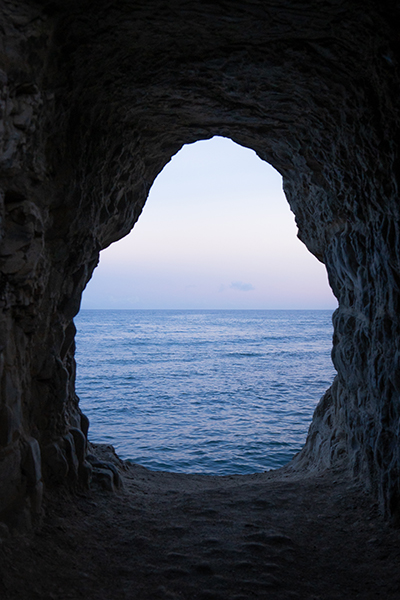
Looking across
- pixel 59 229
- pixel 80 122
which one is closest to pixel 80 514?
pixel 59 229

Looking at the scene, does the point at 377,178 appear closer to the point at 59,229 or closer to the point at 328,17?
the point at 328,17

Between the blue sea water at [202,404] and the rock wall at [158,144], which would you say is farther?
the blue sea water at [202,404]

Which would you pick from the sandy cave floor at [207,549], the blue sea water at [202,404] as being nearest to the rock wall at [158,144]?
the sandy cave floor at [207,549]

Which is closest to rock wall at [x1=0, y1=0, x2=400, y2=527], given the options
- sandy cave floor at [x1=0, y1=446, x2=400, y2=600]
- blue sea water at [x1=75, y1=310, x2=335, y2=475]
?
sandy cave floor at [x1=0, y1=446, x2=400, y2=600]

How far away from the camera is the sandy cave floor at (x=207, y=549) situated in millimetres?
4691

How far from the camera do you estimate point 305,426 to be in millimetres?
17500

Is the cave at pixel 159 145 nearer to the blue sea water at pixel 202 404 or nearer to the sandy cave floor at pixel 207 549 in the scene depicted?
the sandy cave floor at pixel 207 549

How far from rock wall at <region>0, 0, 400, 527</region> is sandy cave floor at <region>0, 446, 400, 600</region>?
0.48m

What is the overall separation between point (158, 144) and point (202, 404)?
1627 cm

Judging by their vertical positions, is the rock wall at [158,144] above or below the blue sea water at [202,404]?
above

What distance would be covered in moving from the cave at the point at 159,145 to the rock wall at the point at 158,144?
2cm

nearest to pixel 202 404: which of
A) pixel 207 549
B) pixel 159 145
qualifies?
pixel 159 145

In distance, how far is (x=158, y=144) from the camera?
27.7 feet

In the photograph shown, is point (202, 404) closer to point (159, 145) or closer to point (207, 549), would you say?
point (159, 145)
